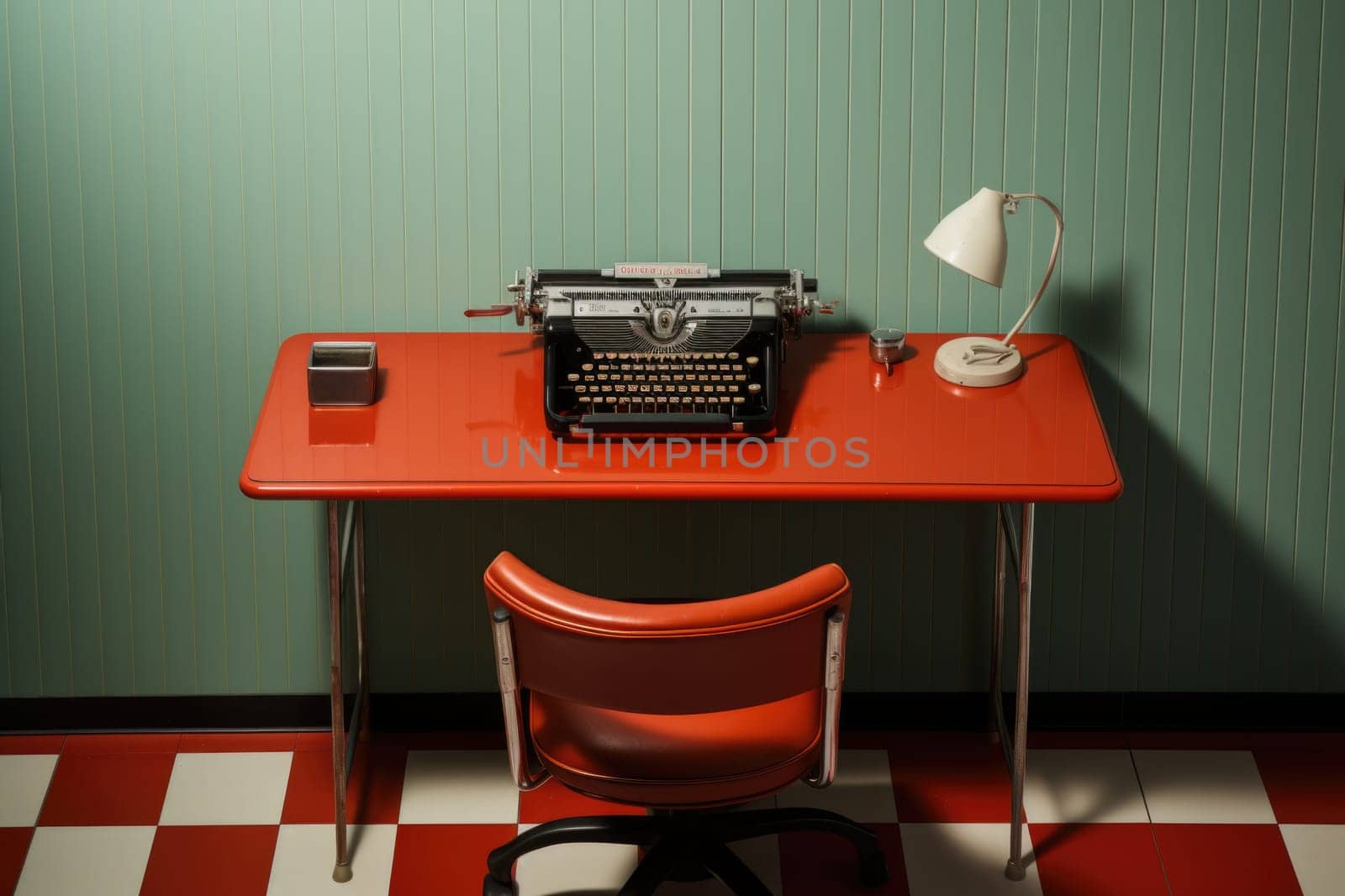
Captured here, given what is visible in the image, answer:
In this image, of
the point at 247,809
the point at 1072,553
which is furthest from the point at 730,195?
the point at 247,809

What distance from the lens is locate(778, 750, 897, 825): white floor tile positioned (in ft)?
9.16

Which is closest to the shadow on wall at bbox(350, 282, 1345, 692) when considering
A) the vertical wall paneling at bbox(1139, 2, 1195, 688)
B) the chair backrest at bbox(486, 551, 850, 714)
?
the vertical wall paneling at bbox(1139, 2, 1195, 688)

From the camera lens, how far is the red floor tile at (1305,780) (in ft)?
9.16

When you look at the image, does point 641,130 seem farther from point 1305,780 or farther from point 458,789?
point 1305,780

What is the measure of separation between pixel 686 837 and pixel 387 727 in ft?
2.77

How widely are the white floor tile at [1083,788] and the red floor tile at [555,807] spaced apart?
0.77m

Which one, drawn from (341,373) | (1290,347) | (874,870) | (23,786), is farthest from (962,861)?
(23,786)

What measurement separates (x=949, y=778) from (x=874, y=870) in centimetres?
37

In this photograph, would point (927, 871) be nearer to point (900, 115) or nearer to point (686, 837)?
point (686, 837)

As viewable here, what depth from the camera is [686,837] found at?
97.3 inches

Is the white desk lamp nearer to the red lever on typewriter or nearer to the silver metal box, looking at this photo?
the red lever on typewriter

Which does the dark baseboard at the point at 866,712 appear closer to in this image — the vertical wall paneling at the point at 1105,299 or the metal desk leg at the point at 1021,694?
the vertical wall paneling at the point at 1105,299

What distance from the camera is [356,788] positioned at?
286cm

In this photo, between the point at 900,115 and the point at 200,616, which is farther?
the point at 200,616
